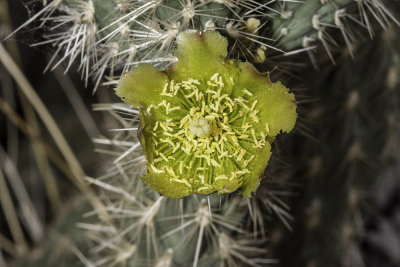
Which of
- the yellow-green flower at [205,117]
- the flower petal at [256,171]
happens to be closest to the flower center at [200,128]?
the yellow-green flower at [205,117]

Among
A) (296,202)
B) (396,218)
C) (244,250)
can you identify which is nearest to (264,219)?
(244,250)

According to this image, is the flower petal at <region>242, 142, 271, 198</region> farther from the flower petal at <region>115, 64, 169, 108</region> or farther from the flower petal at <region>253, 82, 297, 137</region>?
the flower petal at <region>115, 64, 169, 108</region>

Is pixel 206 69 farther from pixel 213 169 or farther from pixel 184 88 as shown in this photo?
pixel 213 169

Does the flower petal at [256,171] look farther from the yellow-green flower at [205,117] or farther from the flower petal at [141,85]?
the flower petal at [141,85]

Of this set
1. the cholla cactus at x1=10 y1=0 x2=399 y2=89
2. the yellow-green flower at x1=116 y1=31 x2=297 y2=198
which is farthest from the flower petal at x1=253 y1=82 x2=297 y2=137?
the cholla cactus at x1=10 y1=0 x2=399 y2=89

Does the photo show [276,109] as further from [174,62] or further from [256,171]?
[174,62]

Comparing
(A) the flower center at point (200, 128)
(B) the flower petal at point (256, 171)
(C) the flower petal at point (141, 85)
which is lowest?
(B) the flower petal at point (256, 171)

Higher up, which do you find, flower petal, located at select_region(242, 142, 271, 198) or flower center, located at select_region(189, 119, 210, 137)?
flower center, located at select_region(189, 119, 210, 137)

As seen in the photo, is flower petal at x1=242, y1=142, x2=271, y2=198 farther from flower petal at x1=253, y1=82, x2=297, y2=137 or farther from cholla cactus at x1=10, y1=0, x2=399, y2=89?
cholla cactus at x1=10, y1=0, x2=399, y2=89

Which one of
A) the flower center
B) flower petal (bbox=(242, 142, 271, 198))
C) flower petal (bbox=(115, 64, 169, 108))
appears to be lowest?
flower petal (bbox=(242, 142, 271, 198))
